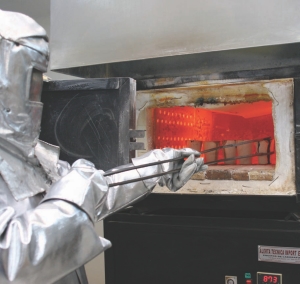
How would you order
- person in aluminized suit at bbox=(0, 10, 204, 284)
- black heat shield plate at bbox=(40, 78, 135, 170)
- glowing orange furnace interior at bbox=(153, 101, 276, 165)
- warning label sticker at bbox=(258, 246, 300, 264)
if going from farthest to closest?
glowing orange furnace interior at bbox=(153, 101, 276, 165) → warning label sticker at bbox=(258, 246, 300, 264) → black heat shield plate at bbox=(40, 78, 135, 170) → person in aluminized suit at bbox=(0, 10, 204, 284)

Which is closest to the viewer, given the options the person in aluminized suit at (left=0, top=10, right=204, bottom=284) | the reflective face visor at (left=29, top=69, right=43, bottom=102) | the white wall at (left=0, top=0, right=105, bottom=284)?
the person in aluminized suit at (left=0, top=10, right=204, bottom=284)

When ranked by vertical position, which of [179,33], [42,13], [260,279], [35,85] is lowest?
[260,279]

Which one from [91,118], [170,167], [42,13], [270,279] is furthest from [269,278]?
[42,13]

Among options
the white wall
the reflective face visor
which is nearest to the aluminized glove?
the reflective face visor

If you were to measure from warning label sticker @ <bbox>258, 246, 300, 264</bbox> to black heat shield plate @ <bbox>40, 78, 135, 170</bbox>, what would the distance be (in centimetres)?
71

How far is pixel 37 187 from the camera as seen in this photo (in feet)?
3.51

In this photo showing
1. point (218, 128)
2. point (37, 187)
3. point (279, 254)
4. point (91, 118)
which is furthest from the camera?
point (218, 128)

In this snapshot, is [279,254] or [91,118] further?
[279,254]

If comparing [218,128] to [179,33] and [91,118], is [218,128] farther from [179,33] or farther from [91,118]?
[91,118]

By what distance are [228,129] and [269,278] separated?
3.12 feet

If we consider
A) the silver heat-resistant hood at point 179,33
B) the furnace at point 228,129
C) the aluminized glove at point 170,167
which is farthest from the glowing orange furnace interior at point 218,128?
the aluminized glove at point 170,167

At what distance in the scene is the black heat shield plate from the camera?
4.15ft

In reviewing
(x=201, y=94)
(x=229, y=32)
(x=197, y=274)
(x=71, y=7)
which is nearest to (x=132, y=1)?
(x=71, y=7)

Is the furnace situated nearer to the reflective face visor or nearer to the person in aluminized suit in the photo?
the person in aluminized suit
